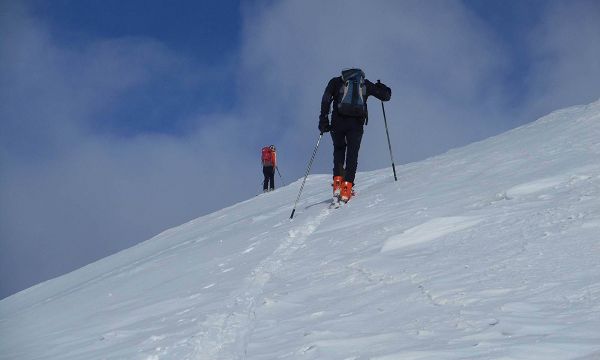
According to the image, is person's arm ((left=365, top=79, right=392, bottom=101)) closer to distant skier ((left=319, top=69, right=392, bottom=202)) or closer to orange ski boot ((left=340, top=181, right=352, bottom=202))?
distant skier ((left=319, top=69, right=392, bottom=202))

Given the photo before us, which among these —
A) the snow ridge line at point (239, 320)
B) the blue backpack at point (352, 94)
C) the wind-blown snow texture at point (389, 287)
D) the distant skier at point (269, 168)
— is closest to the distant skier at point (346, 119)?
the blue backpack at point (352, 94)

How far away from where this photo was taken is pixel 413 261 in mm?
4676

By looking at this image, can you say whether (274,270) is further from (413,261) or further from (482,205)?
(482,205)

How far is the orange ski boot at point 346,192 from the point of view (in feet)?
30.8

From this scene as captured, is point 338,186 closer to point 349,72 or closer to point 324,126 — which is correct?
point 324,126

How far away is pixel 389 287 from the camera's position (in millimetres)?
4160

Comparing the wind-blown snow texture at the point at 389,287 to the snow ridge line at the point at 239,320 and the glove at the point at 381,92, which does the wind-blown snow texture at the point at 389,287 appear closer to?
the snow ridge line at the point at 239,320

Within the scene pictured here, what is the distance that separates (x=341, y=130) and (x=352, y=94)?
590mm

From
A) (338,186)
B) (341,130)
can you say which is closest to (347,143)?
(341,130)

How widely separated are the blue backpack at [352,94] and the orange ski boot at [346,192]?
3.44 ft

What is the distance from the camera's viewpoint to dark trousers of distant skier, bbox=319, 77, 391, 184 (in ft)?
30.8

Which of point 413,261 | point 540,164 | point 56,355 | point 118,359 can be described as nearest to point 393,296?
point 413,261

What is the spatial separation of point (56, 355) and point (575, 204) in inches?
164

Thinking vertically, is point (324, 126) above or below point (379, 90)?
below
